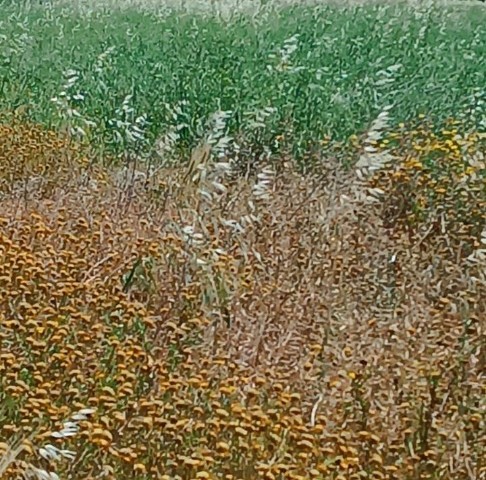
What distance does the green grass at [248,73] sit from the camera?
5.51 meters

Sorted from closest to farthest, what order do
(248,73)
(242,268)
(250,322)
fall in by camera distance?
(250,322), (242,268), (248,73)

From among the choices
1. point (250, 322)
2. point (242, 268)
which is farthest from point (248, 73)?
point (250, 322)

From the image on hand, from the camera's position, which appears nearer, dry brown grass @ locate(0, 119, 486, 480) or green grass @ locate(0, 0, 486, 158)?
dry brown grass @ locate(0, 119, 486, 480)

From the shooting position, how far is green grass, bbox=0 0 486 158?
5.51 meters

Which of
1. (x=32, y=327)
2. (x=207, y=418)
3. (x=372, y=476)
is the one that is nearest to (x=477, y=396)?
(x=372, y=476)

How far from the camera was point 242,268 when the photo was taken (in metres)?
3.79

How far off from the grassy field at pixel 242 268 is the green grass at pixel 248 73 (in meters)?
0.02

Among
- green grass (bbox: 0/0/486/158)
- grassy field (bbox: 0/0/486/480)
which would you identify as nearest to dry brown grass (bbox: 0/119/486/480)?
grassy field (bbox: 0/0/486/480)

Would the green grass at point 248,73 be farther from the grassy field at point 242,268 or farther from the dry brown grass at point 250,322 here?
the dry brown grass at point 250,322

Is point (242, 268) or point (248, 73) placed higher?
point (242, 268)

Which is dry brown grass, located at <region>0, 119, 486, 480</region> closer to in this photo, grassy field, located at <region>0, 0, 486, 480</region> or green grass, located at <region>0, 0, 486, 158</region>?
grassy field, located at <region>0, 0, 486, 480</region>

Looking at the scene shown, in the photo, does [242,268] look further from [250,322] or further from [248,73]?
[248,73]

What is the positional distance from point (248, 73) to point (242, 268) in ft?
8.36


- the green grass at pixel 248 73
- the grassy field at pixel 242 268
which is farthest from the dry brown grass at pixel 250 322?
the green grass at pixel 248 73
